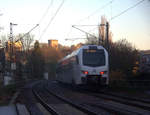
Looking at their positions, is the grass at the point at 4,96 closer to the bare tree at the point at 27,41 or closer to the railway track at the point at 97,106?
the railway track at the point at 97,106

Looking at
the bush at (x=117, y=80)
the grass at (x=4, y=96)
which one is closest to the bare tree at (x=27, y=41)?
the bush at (x=117, y=80)

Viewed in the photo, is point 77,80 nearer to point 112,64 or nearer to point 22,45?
point 112,64

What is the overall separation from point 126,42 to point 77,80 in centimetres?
1742

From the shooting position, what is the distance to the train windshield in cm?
2273

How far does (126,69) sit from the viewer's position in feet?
102

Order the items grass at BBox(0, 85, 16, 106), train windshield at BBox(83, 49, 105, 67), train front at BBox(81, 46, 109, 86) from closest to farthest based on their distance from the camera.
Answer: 1. grass at BBox(0, 85, 16, 106)
2. train front at BBox(81, 46, 109, 86)
3. train windshield at BBox(83, 49, 105, 67)

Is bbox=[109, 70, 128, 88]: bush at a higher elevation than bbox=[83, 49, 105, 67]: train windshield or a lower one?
lower

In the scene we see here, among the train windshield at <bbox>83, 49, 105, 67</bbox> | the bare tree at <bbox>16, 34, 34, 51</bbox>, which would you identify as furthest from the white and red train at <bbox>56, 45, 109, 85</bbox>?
the bare tree at <bbox>16, 34, 34, 51</bbox>

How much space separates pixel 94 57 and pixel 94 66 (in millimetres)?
884

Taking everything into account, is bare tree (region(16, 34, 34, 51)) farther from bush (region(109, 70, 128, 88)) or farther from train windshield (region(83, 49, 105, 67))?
train windshield (region(83, 49, 105, 67))

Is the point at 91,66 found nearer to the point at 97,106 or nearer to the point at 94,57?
the point at 94,57

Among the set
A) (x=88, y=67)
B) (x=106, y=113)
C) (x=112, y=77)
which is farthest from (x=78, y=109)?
(x=112, y=77)

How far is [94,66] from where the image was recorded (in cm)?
2253

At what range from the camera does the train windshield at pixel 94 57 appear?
22.7m
